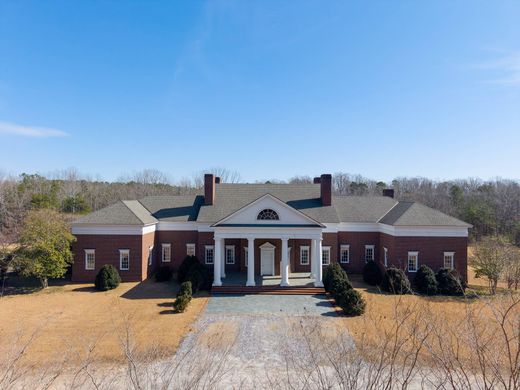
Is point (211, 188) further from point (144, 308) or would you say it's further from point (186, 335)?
point (186, 335)

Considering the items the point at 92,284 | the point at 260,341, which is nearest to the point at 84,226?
the point at 92,284

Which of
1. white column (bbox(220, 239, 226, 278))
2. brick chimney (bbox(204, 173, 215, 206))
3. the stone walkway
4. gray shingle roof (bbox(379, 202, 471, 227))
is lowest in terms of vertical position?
the stone walkway

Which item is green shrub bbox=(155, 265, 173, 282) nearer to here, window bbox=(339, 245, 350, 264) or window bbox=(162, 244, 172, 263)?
window bbox=(162, 244, 172, 263)

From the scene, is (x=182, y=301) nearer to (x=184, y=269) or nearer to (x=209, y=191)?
(x=184, y=269)

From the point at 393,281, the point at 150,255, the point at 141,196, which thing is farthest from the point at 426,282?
the point at 141,196

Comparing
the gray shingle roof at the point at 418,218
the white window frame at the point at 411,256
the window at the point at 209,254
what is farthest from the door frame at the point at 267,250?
the white window frame at the point at 411,256

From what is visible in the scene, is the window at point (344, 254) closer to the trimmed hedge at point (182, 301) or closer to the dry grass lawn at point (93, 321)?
the dry grass lawn at point (93, 321)

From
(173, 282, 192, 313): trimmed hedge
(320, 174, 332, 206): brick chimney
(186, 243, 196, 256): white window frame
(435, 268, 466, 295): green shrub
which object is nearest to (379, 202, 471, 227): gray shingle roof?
(435, 268, 466, 295): green shrub
